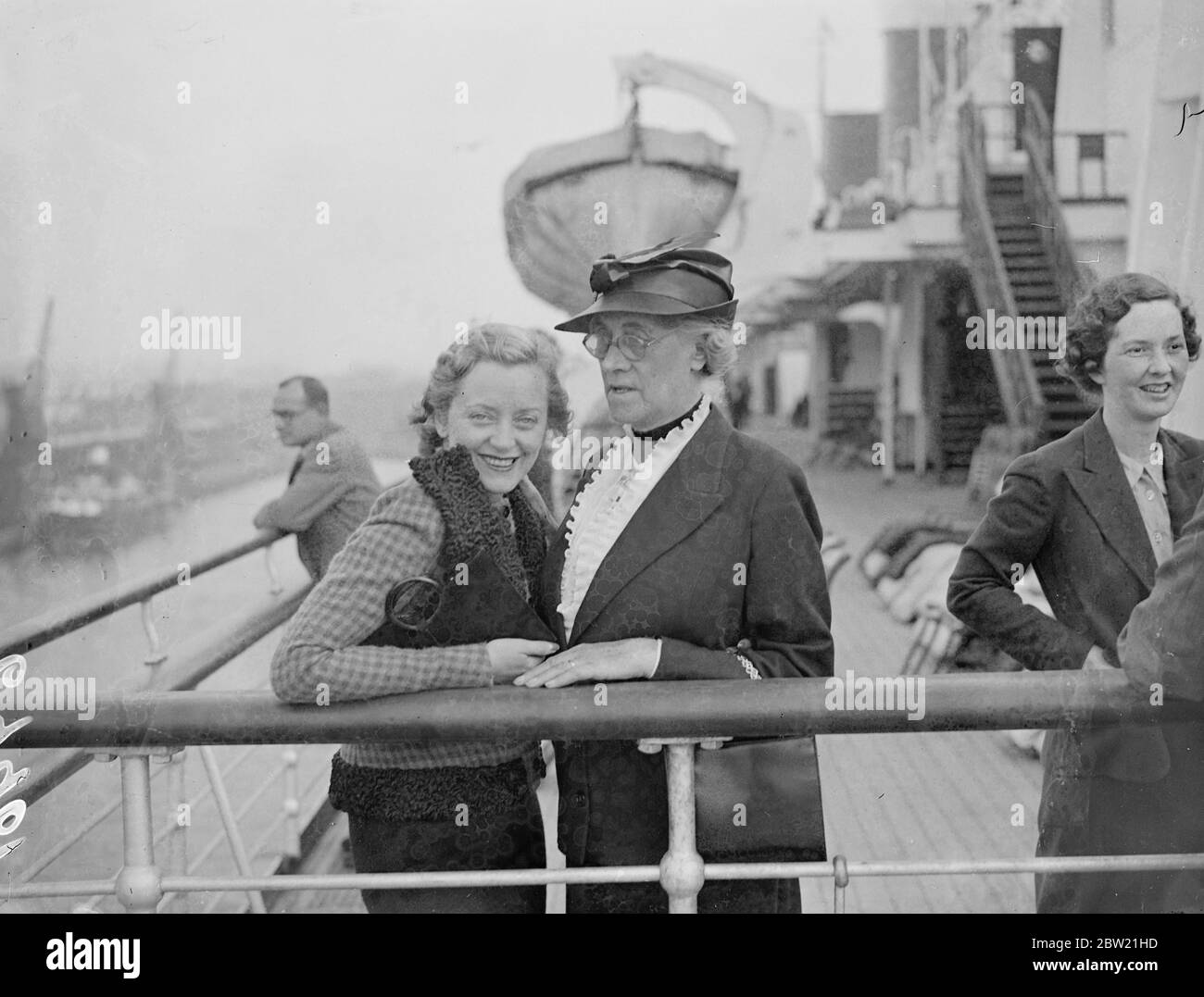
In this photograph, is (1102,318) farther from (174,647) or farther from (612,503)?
(174,647)

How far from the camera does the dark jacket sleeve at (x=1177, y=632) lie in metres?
1.62

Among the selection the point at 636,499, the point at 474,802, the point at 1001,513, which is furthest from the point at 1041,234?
the point at 474,802

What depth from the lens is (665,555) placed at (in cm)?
171

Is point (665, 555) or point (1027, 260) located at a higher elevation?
point (1027, 260)

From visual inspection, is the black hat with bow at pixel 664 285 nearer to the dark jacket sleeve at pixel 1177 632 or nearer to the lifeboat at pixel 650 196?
the lifeboat at pixel 650 196

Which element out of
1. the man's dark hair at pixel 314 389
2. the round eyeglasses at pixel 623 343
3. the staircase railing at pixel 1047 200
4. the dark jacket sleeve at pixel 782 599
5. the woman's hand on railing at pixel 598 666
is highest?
the staircase railing at pixel 1047 200

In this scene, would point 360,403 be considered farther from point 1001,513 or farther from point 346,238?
point 1001,513

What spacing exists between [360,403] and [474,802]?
28.4 inches

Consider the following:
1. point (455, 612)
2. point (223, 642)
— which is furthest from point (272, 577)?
Result: point (455, 612)

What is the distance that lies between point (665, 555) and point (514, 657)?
0.90 ft

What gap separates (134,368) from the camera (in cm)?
196

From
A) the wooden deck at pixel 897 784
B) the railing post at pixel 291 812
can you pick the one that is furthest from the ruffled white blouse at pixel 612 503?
the railing post at pixel 291 812

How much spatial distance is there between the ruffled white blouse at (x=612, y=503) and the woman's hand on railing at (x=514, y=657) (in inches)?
4.6

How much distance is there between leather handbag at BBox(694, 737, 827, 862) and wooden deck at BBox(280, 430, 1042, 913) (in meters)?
0.54
